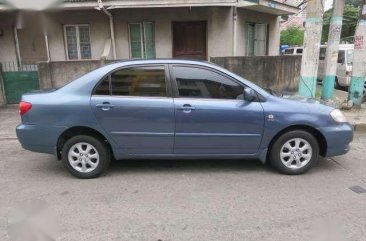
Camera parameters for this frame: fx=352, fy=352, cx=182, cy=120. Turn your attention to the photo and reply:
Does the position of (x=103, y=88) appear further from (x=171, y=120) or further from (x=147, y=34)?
(x=147, y=34)

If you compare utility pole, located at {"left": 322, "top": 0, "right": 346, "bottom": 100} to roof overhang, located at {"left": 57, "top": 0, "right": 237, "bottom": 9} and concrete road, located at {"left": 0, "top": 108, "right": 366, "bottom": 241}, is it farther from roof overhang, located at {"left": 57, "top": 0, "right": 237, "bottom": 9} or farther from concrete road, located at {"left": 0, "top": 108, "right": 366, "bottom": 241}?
concrete road, located at {"left": 0, "top": 108, "right": 366, "bottom": 241}

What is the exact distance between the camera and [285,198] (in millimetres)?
4012

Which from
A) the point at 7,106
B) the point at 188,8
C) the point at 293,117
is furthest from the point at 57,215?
the point at 188,8

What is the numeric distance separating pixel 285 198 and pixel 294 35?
36.5 metres

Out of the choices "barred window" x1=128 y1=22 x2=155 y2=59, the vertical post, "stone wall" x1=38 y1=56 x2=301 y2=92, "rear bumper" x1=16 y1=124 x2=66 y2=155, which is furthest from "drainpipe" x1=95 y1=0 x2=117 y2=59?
"rear bumper" x1=16 y1=124 x2=66 y2=155

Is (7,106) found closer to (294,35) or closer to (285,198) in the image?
(285,198)

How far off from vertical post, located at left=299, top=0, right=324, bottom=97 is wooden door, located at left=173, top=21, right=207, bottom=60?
4414 mm

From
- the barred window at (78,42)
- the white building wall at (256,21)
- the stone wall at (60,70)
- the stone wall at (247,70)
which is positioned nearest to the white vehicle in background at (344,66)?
the white building wall at (256,21)

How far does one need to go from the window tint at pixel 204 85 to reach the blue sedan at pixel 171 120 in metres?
0.01

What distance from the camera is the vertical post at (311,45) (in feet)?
24.3

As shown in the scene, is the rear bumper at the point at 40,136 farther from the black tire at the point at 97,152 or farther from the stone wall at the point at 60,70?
the stone wall at the point at 60,70

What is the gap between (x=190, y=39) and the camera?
37.9 feet

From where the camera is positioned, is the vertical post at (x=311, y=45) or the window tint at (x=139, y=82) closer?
the window tint at (x=139, y=82)

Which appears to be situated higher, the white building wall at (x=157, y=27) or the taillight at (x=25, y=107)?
the white building wall at (x=157, y=27)
